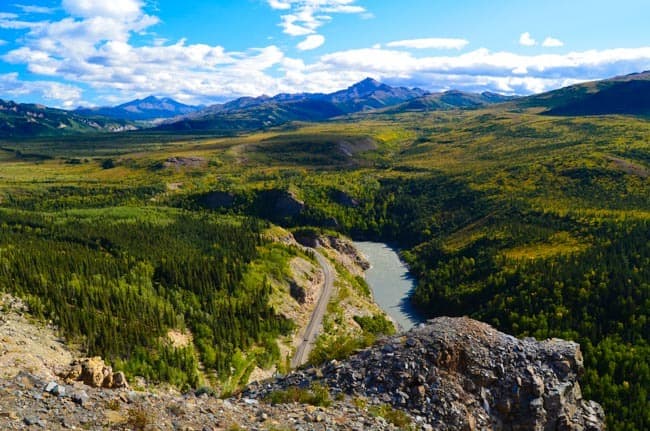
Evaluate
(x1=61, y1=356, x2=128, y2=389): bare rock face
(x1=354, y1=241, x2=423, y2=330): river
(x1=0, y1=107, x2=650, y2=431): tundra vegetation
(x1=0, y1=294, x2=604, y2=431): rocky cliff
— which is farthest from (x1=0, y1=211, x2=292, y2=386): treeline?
(x1=354, y1=241, x2=423, y2=330): river

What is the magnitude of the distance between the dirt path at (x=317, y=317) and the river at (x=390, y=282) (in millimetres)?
14129

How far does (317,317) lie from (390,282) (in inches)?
1625

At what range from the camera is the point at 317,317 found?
325ft

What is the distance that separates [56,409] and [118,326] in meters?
45.9

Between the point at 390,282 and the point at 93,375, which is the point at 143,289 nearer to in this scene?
the point at 93,375

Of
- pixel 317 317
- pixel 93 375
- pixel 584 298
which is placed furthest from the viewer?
pixel 317 317

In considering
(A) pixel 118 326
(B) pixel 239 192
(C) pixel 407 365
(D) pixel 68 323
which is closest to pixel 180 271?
(A) pixel 118 326

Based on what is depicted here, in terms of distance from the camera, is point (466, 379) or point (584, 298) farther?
point (584, 298)

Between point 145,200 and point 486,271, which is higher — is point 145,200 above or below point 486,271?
above

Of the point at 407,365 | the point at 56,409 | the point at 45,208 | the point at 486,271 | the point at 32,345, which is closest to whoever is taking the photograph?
the point at 56,409

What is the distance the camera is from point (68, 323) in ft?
201

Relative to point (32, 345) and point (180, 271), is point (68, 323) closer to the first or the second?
point (32, 345)

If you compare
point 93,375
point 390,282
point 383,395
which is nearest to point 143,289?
point 93,375

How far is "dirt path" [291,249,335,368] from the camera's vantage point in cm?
8294
